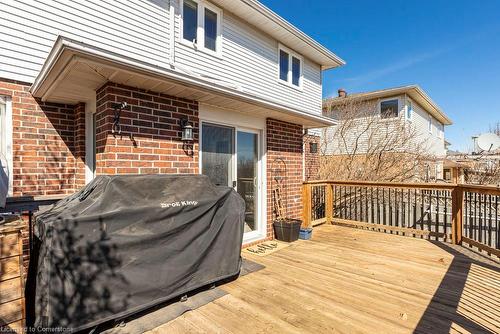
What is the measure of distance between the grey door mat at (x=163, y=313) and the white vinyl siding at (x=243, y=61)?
3.92 meters

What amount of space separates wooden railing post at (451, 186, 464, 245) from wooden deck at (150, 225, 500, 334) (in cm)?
45

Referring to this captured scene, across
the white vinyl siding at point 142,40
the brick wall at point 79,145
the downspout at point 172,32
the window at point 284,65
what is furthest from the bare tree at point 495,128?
the brick wall at point 79,145

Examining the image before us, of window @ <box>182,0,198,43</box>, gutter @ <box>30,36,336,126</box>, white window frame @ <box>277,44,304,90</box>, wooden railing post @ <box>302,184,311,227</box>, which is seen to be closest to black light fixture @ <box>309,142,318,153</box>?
white window frame @ <box>277,44,304,90</box>

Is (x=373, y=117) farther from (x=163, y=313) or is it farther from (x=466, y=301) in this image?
(x=163, y=313)

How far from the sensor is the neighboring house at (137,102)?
283cm

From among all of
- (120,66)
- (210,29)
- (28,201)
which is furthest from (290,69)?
(28,201)

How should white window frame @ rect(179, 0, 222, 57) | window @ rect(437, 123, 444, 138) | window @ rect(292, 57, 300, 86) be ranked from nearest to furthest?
white window frame @ rect(179, 0, 222, 57), window @ rect(292, 57, 300, 86), window @ rect(437, 123, 444, 138)

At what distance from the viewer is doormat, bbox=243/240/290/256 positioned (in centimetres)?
422

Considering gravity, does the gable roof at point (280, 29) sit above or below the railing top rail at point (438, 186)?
above

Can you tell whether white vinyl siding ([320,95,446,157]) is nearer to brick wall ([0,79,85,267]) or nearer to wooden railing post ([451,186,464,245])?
wooden railing post ([451,186,464,245])

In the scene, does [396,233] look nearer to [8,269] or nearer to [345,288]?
[345,288]

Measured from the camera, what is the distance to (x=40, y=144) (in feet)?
11.6

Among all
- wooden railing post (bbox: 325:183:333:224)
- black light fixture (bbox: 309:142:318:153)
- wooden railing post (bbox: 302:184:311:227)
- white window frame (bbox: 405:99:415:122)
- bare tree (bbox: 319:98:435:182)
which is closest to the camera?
wooden railing post (bbox: 302:184:311:227)

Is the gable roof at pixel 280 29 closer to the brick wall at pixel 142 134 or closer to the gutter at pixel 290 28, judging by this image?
the gutter at pixel 290 28
